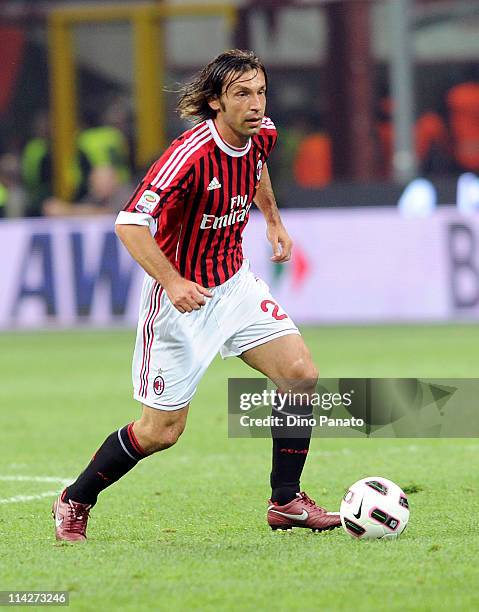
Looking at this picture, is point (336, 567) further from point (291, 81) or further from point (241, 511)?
point (291, 81)

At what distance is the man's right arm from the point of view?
5969 mm

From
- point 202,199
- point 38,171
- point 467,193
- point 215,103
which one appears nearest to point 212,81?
point 215,103

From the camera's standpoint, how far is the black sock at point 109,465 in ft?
20.8

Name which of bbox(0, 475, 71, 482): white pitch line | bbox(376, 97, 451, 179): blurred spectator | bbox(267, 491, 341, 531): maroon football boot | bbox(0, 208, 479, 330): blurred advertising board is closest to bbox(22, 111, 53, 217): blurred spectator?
bbox(0, 208, 479, 330): blurred advertising board

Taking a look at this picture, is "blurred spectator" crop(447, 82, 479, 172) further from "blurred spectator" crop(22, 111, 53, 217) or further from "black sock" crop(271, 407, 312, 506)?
"black sock" crop(271, 407, 312, 506)

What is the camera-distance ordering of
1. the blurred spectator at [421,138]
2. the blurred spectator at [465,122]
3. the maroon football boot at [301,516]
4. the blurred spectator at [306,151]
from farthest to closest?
1. the blurred spectator at [465,122]
2. the blurred spectator at [306,151]
3. the blurred spectator at [421,138]
4. the maroon football boot at [301,516]

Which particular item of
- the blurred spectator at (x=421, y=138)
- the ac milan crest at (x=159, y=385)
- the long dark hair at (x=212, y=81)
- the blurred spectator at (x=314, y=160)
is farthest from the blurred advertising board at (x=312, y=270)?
the ac milan crest at (x=159, y=385)

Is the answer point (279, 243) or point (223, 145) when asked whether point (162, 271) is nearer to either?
point (223, 145)

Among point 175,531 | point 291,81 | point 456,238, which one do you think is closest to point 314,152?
point 291,81

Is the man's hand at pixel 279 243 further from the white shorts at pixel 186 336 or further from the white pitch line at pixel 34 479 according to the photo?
the white pitch line at pixel 34 479

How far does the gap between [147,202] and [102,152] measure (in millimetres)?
14981

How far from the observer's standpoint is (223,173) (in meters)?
6.30

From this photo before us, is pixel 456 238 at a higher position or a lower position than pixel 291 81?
lower

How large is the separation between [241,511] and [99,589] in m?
1.84
